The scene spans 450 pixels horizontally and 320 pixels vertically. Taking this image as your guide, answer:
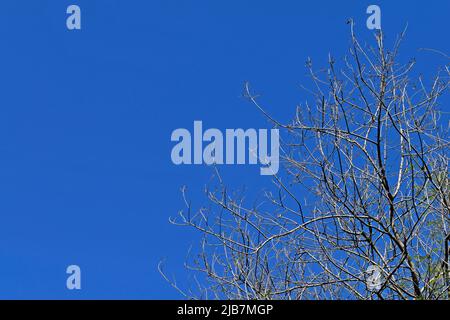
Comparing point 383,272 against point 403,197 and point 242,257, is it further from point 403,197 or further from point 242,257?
point 242,257

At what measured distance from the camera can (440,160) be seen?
20.4ft

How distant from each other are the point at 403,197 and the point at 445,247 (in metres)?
0.47

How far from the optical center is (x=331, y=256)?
600 cm

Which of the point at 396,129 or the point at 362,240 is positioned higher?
the point at 396,129

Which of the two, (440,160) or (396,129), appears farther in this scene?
(440,160)
